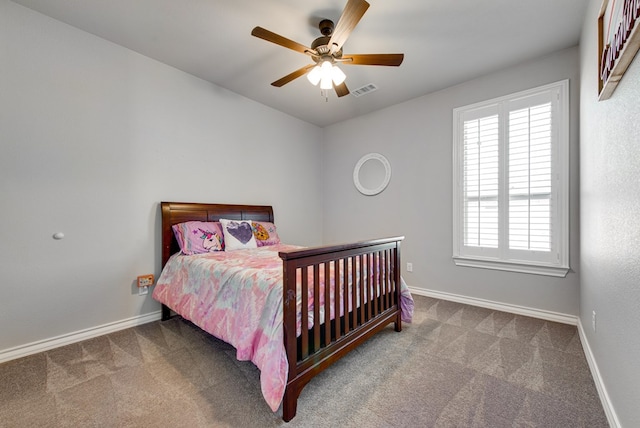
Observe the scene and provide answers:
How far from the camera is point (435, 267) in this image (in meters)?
3.47

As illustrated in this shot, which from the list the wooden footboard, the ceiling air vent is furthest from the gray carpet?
the ceiling air vent

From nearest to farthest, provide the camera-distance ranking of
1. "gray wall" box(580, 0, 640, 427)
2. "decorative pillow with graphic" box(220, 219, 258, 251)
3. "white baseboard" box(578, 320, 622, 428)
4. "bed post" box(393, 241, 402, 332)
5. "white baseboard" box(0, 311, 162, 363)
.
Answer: "gray wall" box(580, 0, 640, 427) → "white baseboard" box(578, 320, 622, 428) → "white baseboard" box(0, 311, 162, 363) → "bed post" box(393, 241, 402, 332) → "decorative pillow with graphic" box(220, 219, 258, 251)

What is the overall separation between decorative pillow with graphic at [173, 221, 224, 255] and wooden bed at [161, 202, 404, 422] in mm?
145

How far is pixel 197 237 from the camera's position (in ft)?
9.08

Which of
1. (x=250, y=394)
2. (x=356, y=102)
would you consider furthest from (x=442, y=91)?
(x=250, y=394)

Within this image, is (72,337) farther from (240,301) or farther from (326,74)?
(326,74)

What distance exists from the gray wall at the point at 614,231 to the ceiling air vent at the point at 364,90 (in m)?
1.88

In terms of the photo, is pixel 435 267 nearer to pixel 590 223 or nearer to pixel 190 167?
pixel 590 223

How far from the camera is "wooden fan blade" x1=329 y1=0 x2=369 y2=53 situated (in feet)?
5.27

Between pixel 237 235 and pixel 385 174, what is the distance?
2282 millimetres

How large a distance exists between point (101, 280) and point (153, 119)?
1651 mm

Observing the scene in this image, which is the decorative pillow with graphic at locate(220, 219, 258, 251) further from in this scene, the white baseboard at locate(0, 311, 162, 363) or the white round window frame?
the white round window frame

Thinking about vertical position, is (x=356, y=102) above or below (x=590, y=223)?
above

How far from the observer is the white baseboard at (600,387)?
133 cm
